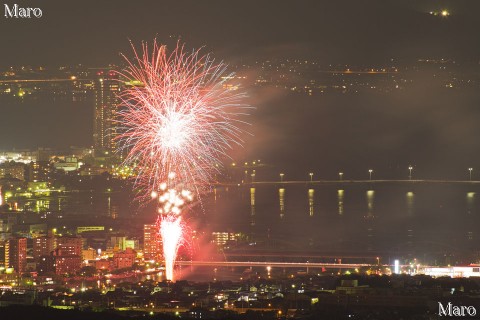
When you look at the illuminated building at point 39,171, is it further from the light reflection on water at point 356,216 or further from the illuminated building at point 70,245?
the illuminated building at point 70,245

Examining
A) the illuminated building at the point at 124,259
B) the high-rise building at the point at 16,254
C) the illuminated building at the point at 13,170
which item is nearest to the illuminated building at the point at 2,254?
the high-rise building at the point at 16,254

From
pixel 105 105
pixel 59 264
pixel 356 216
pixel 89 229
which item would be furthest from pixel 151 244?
pixel 105 105

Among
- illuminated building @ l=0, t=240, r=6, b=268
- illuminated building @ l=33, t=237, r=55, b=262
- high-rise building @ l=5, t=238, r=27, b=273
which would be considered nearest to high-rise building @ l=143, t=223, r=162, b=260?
illuminated building @ l=33, t=237, r=55, b=262

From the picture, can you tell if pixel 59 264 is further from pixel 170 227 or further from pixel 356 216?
pixel 356 216

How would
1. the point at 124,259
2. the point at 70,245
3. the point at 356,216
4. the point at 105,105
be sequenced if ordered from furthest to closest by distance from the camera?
the point at 105,105 < the point at 356,216 < the point at 70,245 < the point at 124,259

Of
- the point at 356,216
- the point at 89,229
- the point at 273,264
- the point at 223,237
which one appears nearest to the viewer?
the point at 273,264

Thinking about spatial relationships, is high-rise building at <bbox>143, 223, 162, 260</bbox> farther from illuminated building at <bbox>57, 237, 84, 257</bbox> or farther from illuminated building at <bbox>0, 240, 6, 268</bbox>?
illuminated building at <bbox>0, 240, 6, 268</bbox>
